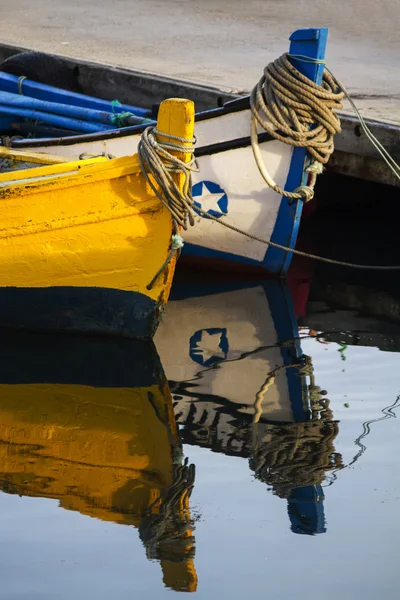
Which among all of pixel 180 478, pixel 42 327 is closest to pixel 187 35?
pixel 42 327

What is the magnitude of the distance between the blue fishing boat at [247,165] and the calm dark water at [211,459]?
538 millimetres

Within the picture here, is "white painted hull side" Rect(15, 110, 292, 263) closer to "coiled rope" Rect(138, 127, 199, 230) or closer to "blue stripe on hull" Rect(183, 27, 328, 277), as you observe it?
"blue stripe on hull" Rect(183, 27, 328, 277)

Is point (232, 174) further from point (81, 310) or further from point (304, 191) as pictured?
point (81, 310)

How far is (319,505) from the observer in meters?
4.04

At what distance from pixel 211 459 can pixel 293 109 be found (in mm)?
2447

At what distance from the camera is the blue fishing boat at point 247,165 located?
623cm

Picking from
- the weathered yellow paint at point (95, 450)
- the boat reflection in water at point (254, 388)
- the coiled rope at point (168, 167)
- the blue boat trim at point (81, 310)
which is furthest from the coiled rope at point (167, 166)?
the weathered yellow paint at point (95, 450)

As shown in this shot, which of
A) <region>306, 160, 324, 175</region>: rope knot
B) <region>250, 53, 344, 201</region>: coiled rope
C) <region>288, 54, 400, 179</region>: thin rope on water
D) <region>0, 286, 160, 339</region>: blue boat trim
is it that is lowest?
<region>0, 286, 160, 339</region>: blue boat trim

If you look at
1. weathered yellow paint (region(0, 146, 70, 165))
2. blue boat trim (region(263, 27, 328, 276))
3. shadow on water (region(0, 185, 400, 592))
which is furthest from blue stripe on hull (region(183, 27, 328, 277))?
weathered yellow paint (region(0, 146, 70, 165))

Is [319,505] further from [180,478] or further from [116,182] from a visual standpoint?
[116,182]

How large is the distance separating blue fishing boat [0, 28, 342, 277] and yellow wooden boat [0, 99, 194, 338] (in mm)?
547

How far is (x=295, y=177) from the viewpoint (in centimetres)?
652

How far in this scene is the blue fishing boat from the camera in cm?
623

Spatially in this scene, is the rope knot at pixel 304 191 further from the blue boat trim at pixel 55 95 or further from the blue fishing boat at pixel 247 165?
the blue boat trim at pixel 55 95
